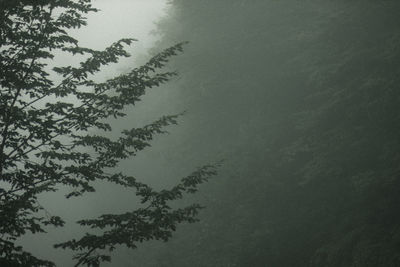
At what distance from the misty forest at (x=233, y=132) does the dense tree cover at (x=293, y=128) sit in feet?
0.21

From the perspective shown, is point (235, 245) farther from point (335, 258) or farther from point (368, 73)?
point (368, 73)

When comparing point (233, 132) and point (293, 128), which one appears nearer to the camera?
point (293, 128)

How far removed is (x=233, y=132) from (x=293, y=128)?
3584 millimetres

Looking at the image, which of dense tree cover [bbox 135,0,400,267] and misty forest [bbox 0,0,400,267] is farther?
dense tree cover [bbox 135,0,400,267]

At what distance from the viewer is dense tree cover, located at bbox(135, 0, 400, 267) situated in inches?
549

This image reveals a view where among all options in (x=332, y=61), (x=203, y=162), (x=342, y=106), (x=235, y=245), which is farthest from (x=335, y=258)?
(x=332, y=61)

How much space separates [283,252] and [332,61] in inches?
443

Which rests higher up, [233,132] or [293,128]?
[233,132]

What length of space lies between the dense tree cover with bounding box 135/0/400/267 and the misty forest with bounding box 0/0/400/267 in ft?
0.21

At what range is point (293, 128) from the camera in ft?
63.1

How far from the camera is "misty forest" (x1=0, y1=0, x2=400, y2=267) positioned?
8117 mm

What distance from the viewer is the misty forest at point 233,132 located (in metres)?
8.12

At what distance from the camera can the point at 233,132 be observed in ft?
70.6

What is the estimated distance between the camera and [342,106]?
60.0ft
